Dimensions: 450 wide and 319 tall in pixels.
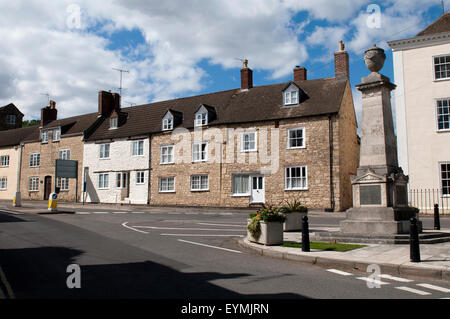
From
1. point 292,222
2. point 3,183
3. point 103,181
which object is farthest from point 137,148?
point 3,183

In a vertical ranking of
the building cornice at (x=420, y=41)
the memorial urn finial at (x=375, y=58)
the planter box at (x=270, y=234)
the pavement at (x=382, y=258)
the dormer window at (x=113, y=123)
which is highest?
the building cornice at (x=420, y=41)

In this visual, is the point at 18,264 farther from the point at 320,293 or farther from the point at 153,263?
the point at 320,293

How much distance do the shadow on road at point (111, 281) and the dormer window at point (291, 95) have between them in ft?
72.4

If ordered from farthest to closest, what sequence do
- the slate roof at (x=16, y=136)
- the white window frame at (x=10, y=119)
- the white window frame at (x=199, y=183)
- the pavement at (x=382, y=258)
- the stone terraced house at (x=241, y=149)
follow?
the white window frame at (x=10, y=119), the slate roof at (x=16, y=136), the white window frame at (x=199, y=183), the stone terraced house at (x=241, y=149), the pavement at (x=382, y=258)

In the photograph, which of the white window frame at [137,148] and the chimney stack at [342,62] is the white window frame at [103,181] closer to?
the white window frame at [137,148]

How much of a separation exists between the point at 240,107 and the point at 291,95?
4.48 m

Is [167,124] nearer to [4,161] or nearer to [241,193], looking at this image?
[241,193]

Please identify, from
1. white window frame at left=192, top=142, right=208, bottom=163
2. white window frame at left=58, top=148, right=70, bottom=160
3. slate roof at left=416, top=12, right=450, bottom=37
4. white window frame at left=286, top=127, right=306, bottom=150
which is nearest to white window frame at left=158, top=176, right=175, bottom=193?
white window frame at left=192, top=142, right=208, bottom=163

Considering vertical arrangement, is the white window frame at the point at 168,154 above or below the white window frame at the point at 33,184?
above

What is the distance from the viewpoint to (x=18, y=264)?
8.11 metres

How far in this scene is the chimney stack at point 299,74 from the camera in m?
31.3

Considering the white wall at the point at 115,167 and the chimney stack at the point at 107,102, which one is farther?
the chimney stack at the point at 107,102

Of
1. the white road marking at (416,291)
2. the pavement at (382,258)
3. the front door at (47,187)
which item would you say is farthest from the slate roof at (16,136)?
the white road marking at (416,291)

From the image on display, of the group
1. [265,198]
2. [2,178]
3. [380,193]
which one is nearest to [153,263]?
[380,193]
